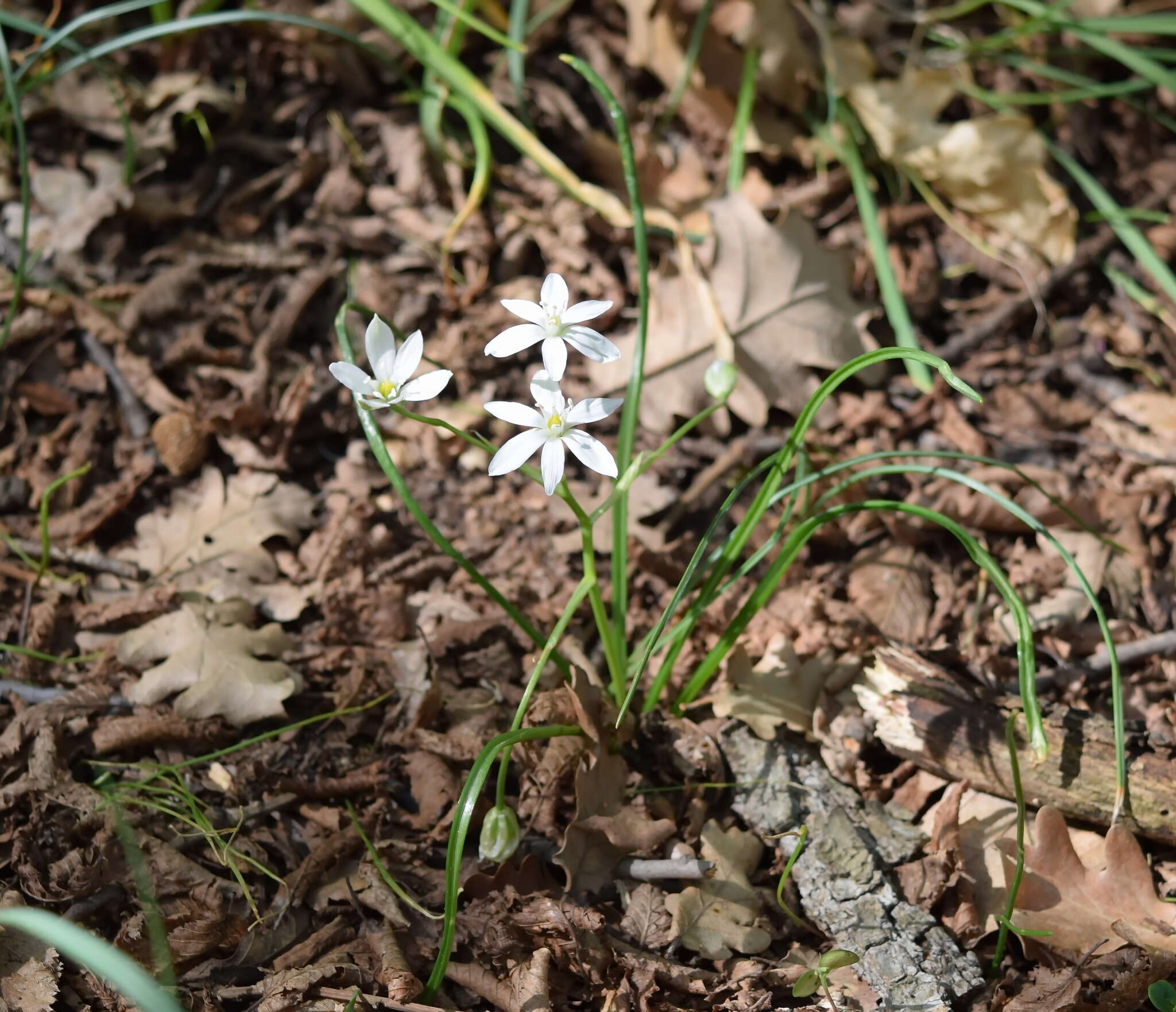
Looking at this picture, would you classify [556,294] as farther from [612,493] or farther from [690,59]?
[690,59]

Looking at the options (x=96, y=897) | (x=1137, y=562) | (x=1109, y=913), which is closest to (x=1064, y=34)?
(x=1137, y=562)

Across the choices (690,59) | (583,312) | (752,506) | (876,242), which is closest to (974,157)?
(876,242)

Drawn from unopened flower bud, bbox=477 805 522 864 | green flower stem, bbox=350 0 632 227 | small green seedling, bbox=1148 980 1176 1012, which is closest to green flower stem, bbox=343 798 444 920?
unopened flower bud, bbox=477 805 522 864

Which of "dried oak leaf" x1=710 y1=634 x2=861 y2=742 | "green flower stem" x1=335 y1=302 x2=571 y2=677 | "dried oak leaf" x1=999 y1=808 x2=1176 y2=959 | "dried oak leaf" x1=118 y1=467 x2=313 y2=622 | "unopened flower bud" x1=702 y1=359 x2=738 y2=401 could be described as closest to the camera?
"green flower stem" x1=335 y1=302 x2=571 y2=677

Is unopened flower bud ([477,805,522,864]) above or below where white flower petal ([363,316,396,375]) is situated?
below

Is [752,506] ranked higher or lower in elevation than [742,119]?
lower

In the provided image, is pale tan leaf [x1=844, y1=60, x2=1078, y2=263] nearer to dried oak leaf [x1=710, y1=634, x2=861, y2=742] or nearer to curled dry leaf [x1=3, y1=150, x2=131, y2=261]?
dried oak leaf [x1=710, y1=634, x2=861, y2=742]

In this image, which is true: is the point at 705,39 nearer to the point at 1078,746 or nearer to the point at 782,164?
the point at 782,164
